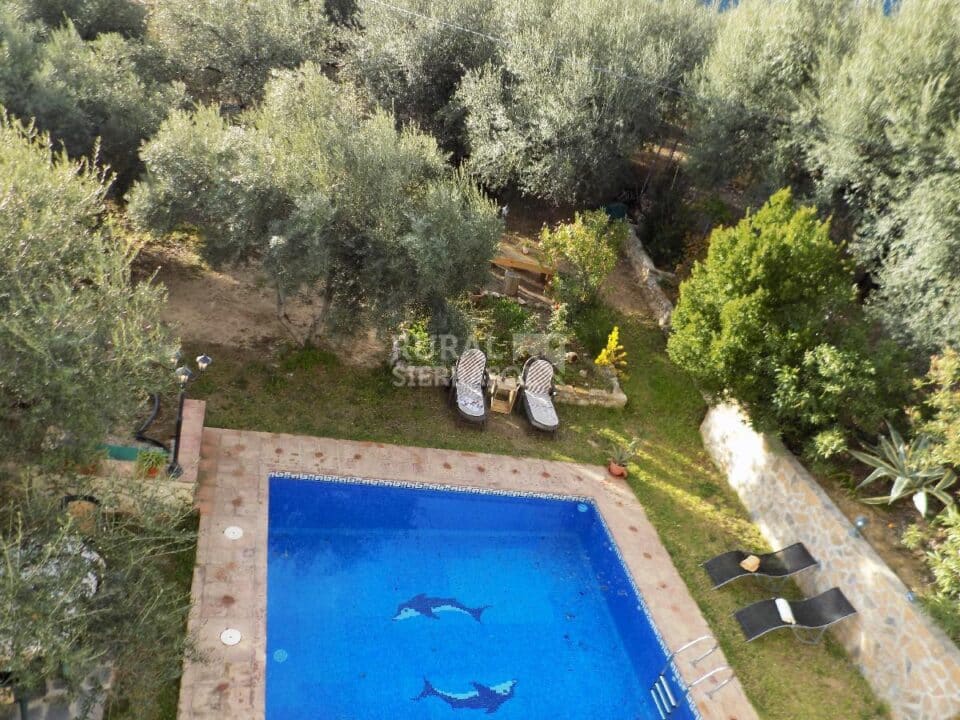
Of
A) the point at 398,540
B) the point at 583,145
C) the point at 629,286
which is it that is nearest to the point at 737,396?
the point at 398,540

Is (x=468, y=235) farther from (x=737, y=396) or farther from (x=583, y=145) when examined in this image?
(x=583, y=145)

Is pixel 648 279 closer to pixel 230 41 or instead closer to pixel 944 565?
pixel 944 565

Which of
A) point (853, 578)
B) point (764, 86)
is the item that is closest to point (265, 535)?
point (853, 578)

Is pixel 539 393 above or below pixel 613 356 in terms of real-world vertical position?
below

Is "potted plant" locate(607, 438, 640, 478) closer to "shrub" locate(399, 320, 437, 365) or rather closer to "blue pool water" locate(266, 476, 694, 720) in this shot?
"blue pool water" locate(266, 476, 694, 720)

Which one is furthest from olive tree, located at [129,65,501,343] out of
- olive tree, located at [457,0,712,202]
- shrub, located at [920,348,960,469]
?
shrub, located at [920,348,960,469]

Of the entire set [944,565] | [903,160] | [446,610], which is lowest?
[446,610]
